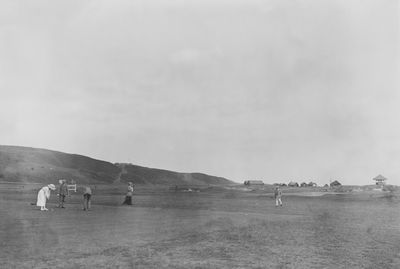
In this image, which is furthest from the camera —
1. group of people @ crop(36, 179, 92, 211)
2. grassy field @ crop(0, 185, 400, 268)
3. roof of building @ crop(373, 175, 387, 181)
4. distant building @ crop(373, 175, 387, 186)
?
roof of building @ crop(373, 175, 387, 181)

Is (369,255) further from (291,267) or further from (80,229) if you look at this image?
(80,229)

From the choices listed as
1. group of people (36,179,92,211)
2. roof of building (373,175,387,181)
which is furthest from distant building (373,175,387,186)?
group of people (36,179,92,211)

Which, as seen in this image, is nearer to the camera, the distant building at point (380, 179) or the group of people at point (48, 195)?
the group of people at point (48, 195)

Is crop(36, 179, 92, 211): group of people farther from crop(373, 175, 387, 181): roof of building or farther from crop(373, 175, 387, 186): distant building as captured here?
crop(373, 175, 387, 181): roof of building

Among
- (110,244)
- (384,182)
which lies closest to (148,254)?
(110,244)

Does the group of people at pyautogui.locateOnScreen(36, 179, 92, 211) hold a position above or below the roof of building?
below

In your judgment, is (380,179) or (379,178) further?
(379,178)

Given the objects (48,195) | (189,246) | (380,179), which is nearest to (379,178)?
(380,179)

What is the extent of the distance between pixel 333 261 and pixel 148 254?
210 inches

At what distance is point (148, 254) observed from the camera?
1273 cm

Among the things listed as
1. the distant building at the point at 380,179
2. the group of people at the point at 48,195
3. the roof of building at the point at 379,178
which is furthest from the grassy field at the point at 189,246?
the roof of building at the point at 379,178

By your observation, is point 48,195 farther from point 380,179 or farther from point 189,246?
point 380,179

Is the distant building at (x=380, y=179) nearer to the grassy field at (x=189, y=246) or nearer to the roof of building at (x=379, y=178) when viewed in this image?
the roof of building at (x=379, y=178)

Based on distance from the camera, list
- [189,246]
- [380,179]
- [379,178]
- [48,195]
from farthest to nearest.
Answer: [379,178]
[380,179]
[48,195]
[189,246]
